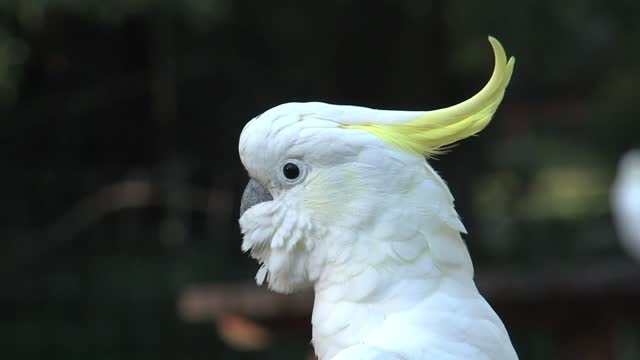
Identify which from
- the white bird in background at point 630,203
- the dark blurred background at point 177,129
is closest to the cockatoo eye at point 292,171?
the dark blurred background at point 177,129

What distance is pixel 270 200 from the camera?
5.17 feet

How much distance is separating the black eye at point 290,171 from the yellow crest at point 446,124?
10 centimetres

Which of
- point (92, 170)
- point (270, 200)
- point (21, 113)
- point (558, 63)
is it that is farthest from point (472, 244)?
A: point (270, 200)

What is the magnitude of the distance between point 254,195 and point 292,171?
9 centimetres

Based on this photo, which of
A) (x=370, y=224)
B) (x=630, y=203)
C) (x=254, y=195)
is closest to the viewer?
(x=370, y=224)

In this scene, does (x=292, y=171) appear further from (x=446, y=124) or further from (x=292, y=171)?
(x=446, y=124)

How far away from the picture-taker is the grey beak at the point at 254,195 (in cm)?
A: 159

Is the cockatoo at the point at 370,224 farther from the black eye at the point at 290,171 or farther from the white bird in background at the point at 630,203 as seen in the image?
the white bird in background at the point at 630,203

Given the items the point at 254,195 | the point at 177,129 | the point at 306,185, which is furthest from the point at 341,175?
the point at 177,129

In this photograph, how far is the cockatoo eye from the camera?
1.54 m

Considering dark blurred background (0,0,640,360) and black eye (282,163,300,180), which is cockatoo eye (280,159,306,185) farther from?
dark blurred background (0,0,640,360)

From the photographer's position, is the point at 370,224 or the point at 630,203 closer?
the point at 370,224

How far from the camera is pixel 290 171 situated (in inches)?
60.9

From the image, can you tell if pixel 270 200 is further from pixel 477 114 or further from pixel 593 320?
pixel 593 320
